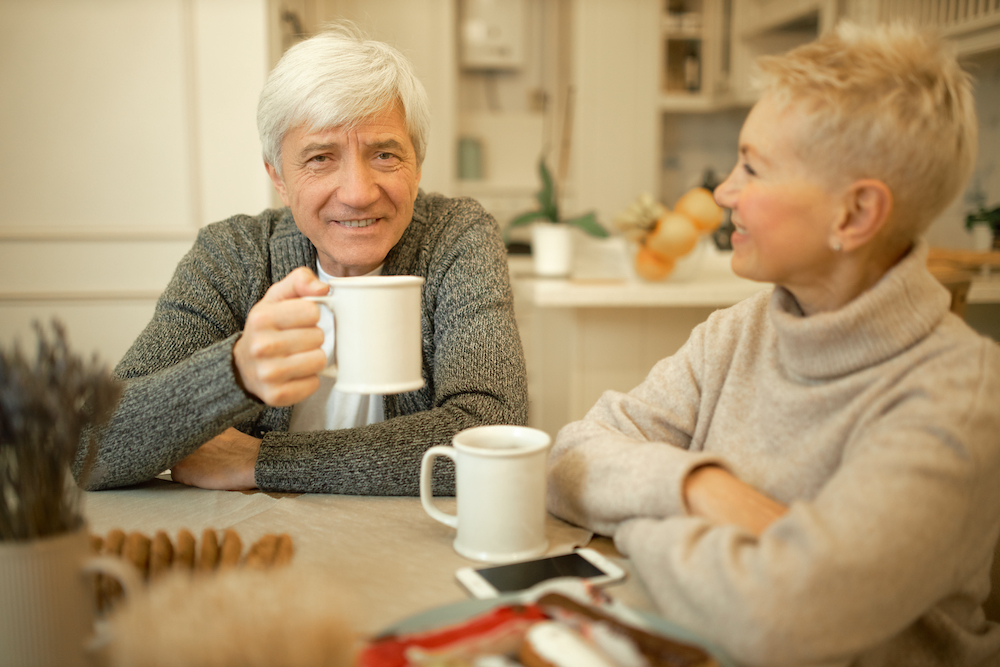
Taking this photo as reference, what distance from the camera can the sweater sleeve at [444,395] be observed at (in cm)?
99

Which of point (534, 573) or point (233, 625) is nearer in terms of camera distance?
point (233, 625)

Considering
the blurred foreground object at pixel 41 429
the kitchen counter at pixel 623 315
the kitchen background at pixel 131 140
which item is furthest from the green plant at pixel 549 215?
the blurred foreground object at pixel 41 429

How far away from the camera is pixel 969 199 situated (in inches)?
109

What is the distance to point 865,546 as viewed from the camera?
1.93 ft

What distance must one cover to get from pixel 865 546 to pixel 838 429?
0.59 ft

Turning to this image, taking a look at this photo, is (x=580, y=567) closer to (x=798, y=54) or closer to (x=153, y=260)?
(x=798, y=54)

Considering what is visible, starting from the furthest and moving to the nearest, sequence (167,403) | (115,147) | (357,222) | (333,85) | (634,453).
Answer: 1. (115,147)
2. (357,222)
3. (333,85)
4. (167,403)
5. (634,453)

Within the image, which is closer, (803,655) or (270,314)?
(803,655)

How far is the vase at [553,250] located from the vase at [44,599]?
1.96 metres

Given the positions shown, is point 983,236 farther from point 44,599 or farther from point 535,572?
point 44,599

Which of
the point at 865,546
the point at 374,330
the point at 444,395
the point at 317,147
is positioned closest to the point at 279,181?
the point at 317,147

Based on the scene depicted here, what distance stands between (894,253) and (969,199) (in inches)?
95.0

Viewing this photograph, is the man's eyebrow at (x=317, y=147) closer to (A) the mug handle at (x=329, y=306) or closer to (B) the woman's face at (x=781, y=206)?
(A) the mug handle at (x=329, y=306)

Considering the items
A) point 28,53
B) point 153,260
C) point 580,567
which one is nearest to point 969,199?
point 580,567
